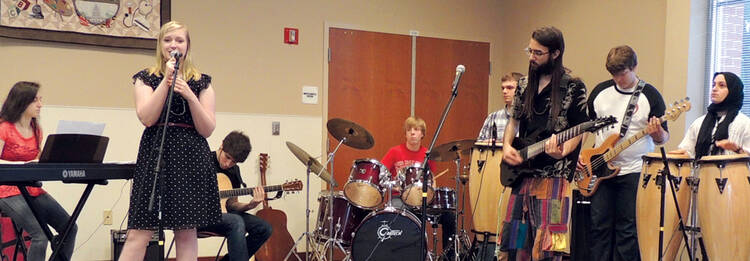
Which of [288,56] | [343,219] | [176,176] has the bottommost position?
[343,219]

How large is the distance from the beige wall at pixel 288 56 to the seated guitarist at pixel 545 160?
2424mm

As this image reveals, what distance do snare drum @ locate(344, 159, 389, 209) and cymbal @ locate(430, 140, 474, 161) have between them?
19.0 inches

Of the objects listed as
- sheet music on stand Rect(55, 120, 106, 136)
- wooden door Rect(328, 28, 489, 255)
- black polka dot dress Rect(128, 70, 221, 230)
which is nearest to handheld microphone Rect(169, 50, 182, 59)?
black polka dot dress Rect(128, 70, 221, 230)

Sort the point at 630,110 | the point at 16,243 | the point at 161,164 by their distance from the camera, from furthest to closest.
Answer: the point at 630,110 → the point at 16,243 → the point at 161,164

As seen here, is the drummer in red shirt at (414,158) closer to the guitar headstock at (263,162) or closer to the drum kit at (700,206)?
the guitar headstock at (263,162)

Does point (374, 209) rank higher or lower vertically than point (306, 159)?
lower

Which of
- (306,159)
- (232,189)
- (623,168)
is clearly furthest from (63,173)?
(623,168)

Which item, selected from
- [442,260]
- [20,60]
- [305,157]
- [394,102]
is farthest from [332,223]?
[20,60]

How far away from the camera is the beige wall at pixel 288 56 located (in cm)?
506

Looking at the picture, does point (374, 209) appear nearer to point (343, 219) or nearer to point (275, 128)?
point (343, 219)

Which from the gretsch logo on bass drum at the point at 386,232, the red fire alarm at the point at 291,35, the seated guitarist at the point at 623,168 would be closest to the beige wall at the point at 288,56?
the red fire alarm at the point at 291,35

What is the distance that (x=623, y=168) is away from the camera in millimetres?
4285

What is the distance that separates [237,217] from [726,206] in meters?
2.92

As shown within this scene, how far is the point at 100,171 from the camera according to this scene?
2.96 meters
